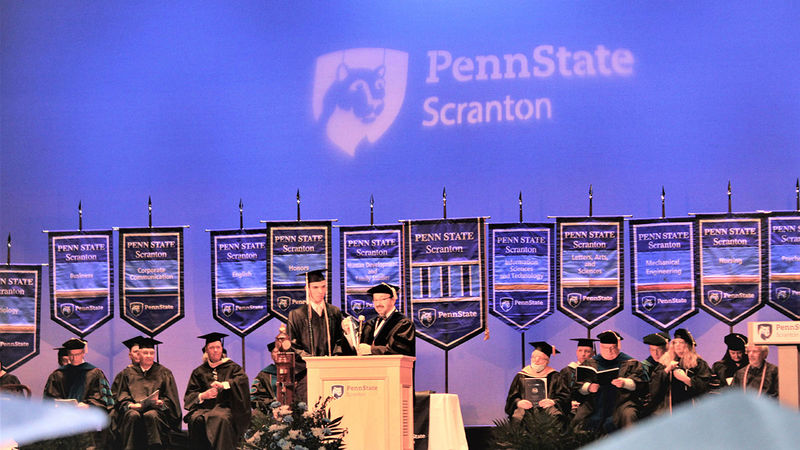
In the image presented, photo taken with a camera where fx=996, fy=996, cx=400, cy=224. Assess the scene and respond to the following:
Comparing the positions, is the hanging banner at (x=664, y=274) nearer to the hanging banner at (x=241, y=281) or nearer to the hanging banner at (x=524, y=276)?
the hanging banner at (x=524, y=276)

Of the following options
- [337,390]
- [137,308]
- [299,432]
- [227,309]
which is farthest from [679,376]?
[137,308]

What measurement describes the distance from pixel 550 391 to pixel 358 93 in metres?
4.96

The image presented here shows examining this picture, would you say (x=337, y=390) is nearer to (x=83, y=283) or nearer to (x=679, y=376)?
(x=679, y=376)

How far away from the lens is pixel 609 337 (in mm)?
12219

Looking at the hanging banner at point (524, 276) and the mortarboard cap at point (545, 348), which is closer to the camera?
the mortarboard cap at point (545, 348)

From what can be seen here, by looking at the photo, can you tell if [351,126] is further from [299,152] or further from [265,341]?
[265,341]

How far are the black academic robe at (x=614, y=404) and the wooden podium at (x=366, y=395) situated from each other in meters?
4.34

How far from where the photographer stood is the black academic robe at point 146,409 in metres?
12.4

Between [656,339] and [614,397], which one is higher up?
[656,339]

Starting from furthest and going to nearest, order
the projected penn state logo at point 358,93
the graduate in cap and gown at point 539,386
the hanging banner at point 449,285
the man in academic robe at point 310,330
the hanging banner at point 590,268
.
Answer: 1. the projected penn state logo at point 358,93
2. the hanging banner at point 449,285
3. the hanging banner at point 590,268
4. the graduate in cap and gown at point 539,386
5. the man in academic robe at point 310,330

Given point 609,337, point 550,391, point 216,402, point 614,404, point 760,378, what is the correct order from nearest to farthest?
point 760,378
point 614,404
point 550,391
point 609,337
point 216,402

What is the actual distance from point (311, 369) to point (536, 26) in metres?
7.19

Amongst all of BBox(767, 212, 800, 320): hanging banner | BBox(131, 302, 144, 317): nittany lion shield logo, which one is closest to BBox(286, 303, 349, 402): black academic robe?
BBox(131, 302, 144, 317): nittany lion shield logo

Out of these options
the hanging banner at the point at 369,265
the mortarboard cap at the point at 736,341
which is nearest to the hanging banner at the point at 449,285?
the hanging banner at the point at 369,265
